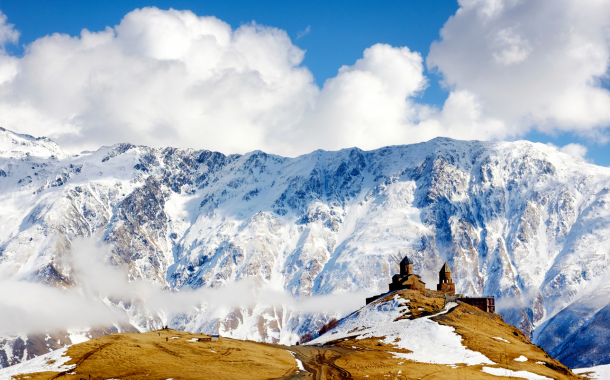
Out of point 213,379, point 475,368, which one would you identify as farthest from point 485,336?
point 213,379

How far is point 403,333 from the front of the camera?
116688 mm

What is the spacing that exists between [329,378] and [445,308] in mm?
66883

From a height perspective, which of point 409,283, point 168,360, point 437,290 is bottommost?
point 168,360

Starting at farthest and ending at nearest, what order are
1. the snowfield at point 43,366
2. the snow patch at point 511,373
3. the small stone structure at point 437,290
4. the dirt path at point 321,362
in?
the small stone structure at point 437,290, the snow patch at point 511,373, the dirt path at point 321,362, the snowfield at point 43,366

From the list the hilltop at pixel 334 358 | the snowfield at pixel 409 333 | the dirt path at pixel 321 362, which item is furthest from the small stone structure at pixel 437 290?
the dirt path at pixel 321 362

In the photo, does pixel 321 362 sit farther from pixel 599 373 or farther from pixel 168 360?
pixel 599 373

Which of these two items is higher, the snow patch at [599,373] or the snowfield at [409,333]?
the snowfield at [409,333]

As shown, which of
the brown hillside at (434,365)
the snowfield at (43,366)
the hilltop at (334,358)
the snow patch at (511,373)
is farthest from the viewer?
the snow patch at (511,373)

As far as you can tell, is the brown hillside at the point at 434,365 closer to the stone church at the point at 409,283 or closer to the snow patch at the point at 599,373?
the snow patch at the point at 599,373

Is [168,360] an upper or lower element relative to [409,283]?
lower

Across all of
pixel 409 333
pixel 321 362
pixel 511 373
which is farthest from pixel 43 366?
pixel 511 373

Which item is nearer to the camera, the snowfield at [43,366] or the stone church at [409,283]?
the snowfield at [43,366]

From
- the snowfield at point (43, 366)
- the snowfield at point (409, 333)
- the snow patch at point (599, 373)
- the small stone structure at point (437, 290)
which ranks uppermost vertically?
the small stone structure at point (437, 290)

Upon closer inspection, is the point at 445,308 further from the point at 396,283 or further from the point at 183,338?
the point at 183,338
